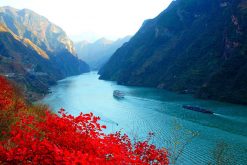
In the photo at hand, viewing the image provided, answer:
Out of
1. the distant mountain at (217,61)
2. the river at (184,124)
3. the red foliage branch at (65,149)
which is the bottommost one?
the river at (184,124)

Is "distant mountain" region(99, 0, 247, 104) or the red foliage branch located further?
"distant mountain" region(99, 0, 247, 104)

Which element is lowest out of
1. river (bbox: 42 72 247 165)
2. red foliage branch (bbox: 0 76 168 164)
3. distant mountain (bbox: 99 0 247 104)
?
river (bbox: 42 72 247 165)

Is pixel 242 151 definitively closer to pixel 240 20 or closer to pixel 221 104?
pixel 221 104

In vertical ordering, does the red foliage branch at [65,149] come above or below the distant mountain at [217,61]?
below

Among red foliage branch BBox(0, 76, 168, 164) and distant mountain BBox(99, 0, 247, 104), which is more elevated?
distant mountain BBox(99, 0, 247, 104)

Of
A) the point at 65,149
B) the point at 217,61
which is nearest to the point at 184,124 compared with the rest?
the point at 65,149

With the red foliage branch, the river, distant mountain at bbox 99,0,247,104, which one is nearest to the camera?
the red foliage branch

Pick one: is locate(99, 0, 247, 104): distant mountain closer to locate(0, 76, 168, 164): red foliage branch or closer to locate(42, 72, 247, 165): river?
locate(42, 72, 247, 165): river

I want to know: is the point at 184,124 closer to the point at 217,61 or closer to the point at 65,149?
the point at 65,149

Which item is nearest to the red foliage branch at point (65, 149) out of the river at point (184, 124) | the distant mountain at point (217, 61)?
the river at point (184, 124)

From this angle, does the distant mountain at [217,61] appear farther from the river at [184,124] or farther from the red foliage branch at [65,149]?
the red foliage branch at [65,149]

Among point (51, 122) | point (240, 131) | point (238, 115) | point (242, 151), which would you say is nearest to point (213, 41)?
point (238, 115)

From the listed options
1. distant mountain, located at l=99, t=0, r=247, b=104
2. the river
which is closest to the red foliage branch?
the river
